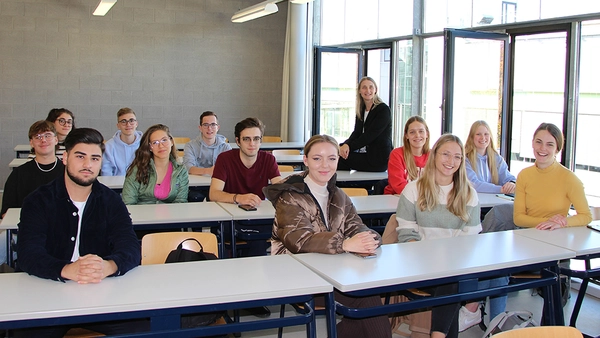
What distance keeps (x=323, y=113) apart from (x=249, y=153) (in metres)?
5.37

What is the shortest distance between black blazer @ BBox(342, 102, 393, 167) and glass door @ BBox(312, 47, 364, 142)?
322 centimetres

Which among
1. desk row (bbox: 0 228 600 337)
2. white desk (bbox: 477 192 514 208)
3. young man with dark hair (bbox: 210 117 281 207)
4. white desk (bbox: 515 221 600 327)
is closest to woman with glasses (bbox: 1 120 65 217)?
young man with dark hair (bbox: 210 117 281 207)

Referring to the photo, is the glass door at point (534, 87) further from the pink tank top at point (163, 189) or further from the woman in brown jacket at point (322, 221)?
the pink tank top at point (163, 189)

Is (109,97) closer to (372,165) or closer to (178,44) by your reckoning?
(178,44)

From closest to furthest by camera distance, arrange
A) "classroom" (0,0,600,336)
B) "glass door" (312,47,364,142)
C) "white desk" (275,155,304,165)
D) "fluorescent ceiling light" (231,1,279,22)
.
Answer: "classroom" (0,0,600,336) < "white desk" (275,155,304,165) < "fluorescent ceiling light" (231,1,279,22) < "glass door" (312,47,364,142)

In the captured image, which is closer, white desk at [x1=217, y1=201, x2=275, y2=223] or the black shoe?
white desk at [x1=217, y1=201, x2=275, y2=223]

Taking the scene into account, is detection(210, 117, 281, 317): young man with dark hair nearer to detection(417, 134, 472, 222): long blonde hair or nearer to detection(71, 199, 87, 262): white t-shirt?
detection(417, 134, 472, 222): long blonde hair

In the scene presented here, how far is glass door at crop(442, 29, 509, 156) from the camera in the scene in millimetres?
6102

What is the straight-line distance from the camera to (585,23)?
215 inches

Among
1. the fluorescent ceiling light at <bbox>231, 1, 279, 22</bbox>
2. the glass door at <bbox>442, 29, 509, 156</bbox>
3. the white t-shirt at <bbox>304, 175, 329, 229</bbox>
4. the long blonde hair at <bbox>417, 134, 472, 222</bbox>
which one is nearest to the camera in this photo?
the white t-shirt at <bbox>304, 175, 329, 229</bbox>

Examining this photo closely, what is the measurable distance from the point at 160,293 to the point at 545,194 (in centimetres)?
257

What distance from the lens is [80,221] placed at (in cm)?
263

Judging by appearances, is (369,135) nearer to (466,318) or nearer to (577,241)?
(466,318)

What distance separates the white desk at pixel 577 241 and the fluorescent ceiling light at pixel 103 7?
621cm
